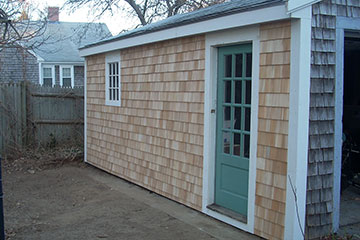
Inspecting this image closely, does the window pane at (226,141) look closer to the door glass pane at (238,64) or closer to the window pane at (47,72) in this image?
the door glass pane at (238,64)

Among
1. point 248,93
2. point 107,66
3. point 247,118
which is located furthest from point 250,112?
point 107,66

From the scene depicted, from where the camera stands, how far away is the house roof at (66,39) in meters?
18.8

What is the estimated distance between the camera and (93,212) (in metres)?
6.13

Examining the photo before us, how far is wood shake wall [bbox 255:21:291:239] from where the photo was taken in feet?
14.7

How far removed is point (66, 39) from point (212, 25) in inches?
672

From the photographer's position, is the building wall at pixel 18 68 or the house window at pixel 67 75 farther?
the house window at pixel 67 75

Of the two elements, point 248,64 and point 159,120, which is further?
point 159,120

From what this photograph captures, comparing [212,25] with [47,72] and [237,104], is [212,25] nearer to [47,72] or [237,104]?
[237,104]

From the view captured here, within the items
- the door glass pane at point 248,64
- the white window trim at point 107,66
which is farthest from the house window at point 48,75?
the door glass pane at point 248,64

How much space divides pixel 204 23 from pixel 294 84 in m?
1.81

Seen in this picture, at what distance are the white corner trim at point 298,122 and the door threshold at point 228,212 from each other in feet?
2.86

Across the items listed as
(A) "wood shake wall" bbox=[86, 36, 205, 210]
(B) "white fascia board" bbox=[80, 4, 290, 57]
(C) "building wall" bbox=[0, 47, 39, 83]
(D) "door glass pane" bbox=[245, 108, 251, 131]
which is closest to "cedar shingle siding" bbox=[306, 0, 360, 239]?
(B) "white fascia board" bbox=[80, 4, 290, 57]

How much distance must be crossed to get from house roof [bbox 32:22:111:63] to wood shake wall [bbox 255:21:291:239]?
14.5 metres

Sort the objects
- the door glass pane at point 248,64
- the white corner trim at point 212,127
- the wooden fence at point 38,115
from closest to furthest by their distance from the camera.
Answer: the white corner trim at point 212,127 → the door glass pane at point 248,64 → the wooden fence at point 38,115
